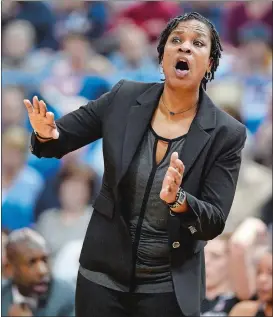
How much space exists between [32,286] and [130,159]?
127 cm

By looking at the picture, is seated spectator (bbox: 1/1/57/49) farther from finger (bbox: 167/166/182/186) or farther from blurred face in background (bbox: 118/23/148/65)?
finger (bbox: 167/166/182/186)

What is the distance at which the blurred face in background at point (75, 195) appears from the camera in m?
2.57

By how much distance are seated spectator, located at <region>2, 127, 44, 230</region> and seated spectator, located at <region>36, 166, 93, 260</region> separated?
0.07 m

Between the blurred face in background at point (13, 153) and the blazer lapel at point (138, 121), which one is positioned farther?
the blurred face in background at point (13, 153)

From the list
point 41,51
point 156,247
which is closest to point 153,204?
point 156,247

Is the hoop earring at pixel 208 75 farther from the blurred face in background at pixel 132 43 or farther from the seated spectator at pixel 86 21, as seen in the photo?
the seated spectator at pixel 86 21

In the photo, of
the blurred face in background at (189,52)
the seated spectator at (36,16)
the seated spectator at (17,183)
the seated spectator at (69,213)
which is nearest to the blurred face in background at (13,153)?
the seated spectator at (17,183)

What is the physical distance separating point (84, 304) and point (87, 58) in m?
1.76

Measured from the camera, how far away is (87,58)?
9.79 ft

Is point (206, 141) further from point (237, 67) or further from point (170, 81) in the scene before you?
point (237, 67)

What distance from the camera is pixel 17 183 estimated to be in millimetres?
2611

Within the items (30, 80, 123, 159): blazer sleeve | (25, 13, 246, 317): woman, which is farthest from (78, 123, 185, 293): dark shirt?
(30, 80, 123, 159): blazer sleeve

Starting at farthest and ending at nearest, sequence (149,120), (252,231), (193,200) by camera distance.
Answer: (252,231), (149,120), (193,200)

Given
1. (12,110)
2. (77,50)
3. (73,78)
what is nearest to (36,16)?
(77,50)
